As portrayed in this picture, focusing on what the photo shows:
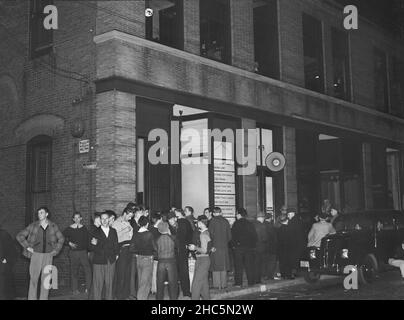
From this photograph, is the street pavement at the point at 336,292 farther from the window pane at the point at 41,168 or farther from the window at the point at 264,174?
the window pane at the point at 41,168

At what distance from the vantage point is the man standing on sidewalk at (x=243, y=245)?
13.7m

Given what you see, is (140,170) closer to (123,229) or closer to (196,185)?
(196,185)

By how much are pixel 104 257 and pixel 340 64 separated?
1670cm

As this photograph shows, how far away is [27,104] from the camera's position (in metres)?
16.2

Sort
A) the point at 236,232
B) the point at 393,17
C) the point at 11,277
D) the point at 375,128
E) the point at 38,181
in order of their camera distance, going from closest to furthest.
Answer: the point at 11,277 → the point at 236,232 → the point at 38,181 → the point at 375,128 → the point at 393,17

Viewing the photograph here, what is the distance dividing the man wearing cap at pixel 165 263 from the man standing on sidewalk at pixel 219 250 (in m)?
2.42

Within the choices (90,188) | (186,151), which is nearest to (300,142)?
(186,151)

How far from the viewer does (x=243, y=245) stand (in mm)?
13734

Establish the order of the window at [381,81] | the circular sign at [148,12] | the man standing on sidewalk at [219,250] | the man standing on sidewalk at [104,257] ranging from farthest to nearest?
the window at [381,81] → the circular sign at [148,12] → the man standing on sidewalk at [219,250] → the man standing on sidewalk at [104,257]

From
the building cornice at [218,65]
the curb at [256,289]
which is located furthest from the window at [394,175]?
the curb at [256,289]

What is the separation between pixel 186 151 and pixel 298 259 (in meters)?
5.08

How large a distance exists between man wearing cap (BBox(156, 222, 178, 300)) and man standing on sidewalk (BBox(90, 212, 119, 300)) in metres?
0.91

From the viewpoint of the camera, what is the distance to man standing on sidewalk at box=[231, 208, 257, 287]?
13.7 m

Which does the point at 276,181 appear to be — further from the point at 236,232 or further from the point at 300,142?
the point at 236,232
